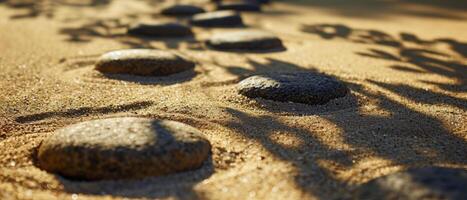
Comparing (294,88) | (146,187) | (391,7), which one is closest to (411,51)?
(294,88)

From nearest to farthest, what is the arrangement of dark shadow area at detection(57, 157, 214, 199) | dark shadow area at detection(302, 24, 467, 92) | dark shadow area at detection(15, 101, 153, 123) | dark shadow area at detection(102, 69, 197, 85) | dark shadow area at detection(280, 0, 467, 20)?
→ 1. dark shadow area at detection(57, 157, 214, 199)
2. dark shadow area at detection(15, 101, 153, 123)
3. dark shadow area at detection(102, 69, 197, 85)
4. dark shadow area at detection(302, 24, 467, 92)
5. dark shadow area at detection(280, 0, 467, 20)

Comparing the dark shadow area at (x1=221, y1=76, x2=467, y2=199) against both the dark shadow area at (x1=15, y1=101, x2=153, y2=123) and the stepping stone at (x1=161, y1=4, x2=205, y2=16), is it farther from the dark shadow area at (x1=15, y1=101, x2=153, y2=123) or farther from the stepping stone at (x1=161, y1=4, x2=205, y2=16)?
the stepping stone at (x1=161, y1=4, x2=205, y2=16)

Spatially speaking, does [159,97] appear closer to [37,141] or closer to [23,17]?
[37,141]

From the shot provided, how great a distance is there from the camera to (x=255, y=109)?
95.0 inches

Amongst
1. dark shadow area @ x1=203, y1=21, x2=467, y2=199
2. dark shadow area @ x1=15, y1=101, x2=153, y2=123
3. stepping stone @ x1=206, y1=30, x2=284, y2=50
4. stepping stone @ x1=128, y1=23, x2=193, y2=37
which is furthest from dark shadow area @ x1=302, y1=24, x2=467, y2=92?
dark shadow area @ x1=15, y1=101, x2=153, y2=123

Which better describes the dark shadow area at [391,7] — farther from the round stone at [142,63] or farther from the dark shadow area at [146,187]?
the dark shadow area at [146,187]

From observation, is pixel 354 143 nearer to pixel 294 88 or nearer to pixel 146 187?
pixel 294 88

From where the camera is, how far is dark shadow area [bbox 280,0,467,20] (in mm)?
6492

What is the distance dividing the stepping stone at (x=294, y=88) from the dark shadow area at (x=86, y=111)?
0.54 meters

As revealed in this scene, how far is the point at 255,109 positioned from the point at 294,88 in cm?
23

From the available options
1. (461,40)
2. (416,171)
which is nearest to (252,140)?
(416,171)

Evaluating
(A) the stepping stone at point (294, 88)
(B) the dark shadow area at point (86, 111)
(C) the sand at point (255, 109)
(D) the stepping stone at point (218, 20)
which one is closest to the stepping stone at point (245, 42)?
(C) the sand at point (255, 109)

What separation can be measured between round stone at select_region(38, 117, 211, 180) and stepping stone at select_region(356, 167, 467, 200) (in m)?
0.60

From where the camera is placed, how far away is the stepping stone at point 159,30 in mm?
4559
